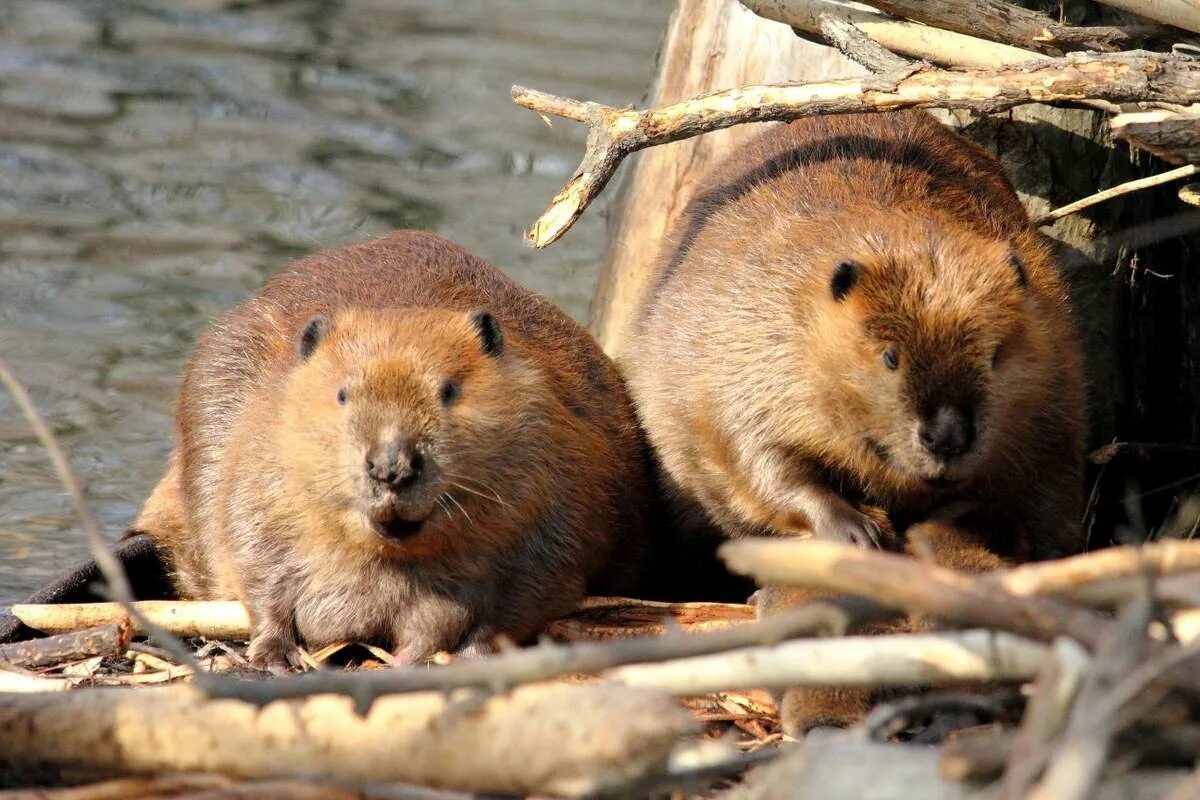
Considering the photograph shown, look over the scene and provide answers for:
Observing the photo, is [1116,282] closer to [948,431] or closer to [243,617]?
[948,431]

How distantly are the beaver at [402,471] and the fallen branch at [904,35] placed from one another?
4.91ft

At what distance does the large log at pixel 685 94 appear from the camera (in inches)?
287

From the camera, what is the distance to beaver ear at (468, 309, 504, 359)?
5.30 metres

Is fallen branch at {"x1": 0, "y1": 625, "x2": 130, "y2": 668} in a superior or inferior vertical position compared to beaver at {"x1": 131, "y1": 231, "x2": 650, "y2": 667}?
inferior

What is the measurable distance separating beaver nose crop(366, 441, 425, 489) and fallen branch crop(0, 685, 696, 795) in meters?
1.03

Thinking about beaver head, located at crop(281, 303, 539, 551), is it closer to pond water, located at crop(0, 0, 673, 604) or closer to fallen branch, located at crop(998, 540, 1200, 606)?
fallen branch, located at crop(998, 540, 1200, 606)

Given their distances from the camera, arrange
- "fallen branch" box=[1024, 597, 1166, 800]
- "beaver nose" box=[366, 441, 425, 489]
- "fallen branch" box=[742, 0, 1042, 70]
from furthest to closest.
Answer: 1. "fallen branch" box=[742, 0, 1042, 70]
2. "beaver nose" box=[366, 441, 425, 489]
3. "fallen branch" box=[1024, 597, 1166, 800]

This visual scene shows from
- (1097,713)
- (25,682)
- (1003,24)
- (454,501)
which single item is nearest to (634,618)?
(454,501)

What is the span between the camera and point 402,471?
15.5 ft

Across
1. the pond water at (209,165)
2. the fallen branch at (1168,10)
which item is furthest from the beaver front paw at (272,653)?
the fallen branch at (1168,10)

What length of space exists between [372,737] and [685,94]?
15.2ft

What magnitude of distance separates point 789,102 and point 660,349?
992 mm

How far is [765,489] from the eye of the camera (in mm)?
5609

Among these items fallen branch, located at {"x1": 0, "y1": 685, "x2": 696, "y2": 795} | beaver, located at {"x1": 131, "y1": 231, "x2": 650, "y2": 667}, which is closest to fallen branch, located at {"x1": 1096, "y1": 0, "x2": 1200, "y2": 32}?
beaver, located at {"x1": 131, "y1": 231, "x2": 650, "y2": 667}
